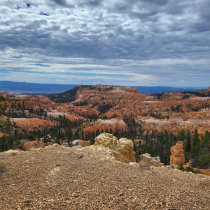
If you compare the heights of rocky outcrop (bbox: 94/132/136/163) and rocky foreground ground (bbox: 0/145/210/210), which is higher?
rocky foreground ground (bbox: 0/145/210/210)

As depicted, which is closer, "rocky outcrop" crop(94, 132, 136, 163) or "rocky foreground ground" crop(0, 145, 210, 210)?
"rocky foreground ground" crop(0, 145, 210, 210)

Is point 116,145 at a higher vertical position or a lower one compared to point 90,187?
lower

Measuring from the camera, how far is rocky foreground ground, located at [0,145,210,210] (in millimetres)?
9328

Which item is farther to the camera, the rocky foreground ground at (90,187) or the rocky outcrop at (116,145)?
the rocky outcrop at (116,145)

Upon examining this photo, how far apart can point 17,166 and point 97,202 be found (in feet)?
28.5

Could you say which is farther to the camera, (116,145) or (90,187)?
(116,145)

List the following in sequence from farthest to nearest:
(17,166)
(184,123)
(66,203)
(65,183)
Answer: (184,123) → (17,166) → (65,183) → (66,203)

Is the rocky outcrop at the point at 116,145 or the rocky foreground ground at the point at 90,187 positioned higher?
the rocky foreground ground at the point at 90,187

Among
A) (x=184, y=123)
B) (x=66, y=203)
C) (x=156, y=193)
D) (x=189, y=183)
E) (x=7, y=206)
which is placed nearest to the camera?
(x=7, y=206)

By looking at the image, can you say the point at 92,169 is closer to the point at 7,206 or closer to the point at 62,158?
the point at 62,158

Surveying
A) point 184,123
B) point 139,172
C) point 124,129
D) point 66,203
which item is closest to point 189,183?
point 139,172

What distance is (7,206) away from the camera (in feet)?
A: 28.6

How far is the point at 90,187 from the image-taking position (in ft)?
36.7

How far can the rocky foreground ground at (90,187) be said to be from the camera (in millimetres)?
9328
